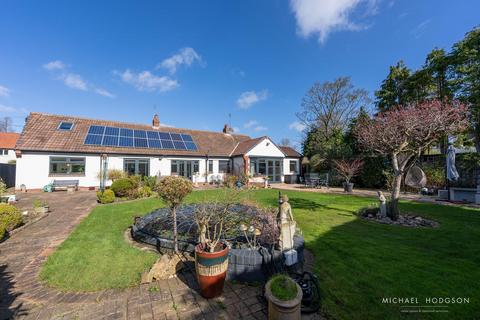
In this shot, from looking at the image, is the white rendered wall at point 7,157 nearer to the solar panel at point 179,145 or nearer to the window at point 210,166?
the solar panel at point 179,145

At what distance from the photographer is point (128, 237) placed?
5797 mm

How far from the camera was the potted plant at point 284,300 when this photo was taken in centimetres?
233

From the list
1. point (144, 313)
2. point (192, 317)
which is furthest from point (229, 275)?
point (144, 313)

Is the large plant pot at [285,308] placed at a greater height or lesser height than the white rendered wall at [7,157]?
lesser

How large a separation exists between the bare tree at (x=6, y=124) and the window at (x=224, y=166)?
56.4m

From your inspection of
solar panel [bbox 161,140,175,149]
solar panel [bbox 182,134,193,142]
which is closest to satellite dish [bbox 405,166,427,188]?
solar panel [bbox 161,140,175,149]

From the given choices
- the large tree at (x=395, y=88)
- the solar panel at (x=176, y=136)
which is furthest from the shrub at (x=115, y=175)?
the large tree at (x=395, y=88)

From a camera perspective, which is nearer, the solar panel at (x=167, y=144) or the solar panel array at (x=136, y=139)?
the solar panel array at (x=136, y=139)

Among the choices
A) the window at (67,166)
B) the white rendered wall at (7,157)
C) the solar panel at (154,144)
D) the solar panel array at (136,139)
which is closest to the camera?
the window at (67,166)

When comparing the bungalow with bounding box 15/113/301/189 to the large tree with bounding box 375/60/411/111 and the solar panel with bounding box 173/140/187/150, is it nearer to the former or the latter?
the solar panel with bounding box 173/140/187/150

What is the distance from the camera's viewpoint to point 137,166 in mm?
17109

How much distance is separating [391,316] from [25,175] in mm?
19632

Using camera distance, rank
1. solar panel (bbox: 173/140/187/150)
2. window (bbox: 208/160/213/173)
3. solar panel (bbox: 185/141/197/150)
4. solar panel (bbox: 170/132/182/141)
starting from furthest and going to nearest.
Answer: solar panel (bbox: 170/132/182/141)
window (bbox: 208/160/213/173)
solar panel (bbox: 185/141/197/150)
solar panel (bbox: 173/140/187/150)

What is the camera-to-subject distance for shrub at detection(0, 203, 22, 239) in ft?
18.2
